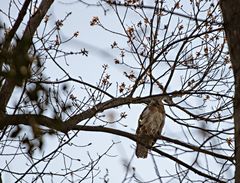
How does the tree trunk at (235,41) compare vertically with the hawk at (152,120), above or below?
below

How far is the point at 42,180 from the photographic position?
3.89m

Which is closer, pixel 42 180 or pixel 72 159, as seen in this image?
pixel 42 180

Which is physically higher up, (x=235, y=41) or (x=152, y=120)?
(x=152, y=120)

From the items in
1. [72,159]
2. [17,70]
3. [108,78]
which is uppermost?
[108,78]

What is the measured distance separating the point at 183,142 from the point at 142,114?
98.6 inches

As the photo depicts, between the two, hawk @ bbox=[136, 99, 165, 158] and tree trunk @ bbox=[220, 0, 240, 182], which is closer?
tree trunk @ bbox=[220, 0, 240, 182]

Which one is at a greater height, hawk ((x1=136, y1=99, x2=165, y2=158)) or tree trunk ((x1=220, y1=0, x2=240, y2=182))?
hawk ((x1=136, y1=99, x2=165, y2=158))

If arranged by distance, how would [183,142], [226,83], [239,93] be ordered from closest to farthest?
[239,93], [183,142], [226,83]

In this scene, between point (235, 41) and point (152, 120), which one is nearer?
point (235, 41)

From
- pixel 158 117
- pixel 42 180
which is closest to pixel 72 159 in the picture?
pixel 42 180

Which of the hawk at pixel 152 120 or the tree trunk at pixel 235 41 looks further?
the hawk at pixel 152 120

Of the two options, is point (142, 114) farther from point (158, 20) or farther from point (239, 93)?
point (239, 93)

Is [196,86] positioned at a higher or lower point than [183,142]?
higher

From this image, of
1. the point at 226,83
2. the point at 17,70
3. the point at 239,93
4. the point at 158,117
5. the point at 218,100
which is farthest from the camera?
the point at 158,117
